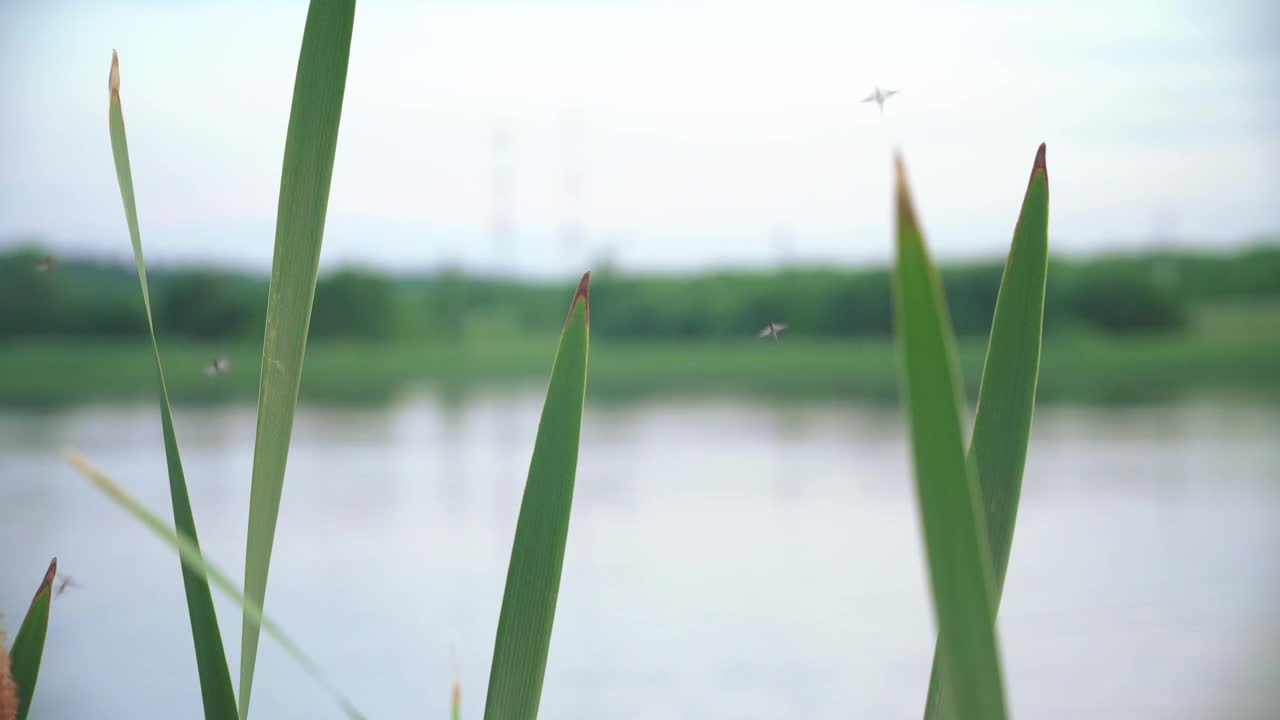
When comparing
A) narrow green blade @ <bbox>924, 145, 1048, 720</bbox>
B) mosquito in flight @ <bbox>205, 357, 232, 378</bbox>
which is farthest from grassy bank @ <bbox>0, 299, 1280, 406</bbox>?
narrow green blade @ <bbox>924, 145, 1048, 720</bbox>

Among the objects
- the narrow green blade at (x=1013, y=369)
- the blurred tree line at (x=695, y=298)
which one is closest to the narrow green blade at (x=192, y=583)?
the narrow green blade at (x=1013, y=369)

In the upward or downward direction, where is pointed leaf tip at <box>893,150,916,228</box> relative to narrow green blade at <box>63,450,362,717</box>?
upward

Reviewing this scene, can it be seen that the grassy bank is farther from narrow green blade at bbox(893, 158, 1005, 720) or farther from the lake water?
narrow green blade at bbox(893, 158, 1005, 720)

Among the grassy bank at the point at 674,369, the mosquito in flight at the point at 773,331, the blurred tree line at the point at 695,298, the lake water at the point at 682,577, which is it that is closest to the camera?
the mosquito in flight at the point at 773,331

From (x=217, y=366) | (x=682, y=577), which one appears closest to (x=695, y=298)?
(x=682, y=577)

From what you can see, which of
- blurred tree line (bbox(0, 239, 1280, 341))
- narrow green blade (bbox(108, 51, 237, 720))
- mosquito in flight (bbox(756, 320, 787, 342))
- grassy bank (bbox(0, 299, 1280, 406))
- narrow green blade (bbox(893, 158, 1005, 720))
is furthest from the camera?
grassy bank (bbox(0, 299, 1280, 406))

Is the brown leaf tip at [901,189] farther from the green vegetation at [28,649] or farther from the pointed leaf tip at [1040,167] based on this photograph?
the green vegetation at [28,649]

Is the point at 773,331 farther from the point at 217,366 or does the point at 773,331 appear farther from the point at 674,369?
the point at 674,369

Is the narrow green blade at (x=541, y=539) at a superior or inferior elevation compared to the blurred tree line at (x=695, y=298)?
inferior
